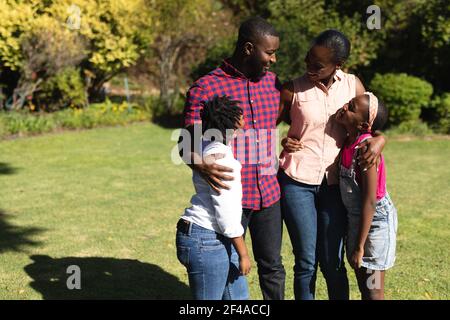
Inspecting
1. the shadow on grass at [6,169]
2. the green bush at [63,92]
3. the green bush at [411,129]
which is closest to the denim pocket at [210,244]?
the shadow on grass at [6,169]

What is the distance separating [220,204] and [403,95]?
34.6 feet

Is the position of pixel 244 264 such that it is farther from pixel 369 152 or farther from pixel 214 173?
pixel 369 152

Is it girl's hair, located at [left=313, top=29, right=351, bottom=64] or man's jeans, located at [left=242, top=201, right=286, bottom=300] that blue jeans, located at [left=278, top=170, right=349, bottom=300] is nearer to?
man's jeans, located at [left=242, top=201, right=286, bottom=300]

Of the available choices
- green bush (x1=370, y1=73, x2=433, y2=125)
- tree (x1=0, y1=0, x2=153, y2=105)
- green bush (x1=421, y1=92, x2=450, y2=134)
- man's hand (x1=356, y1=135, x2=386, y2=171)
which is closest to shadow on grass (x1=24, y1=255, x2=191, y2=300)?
man's hand (x1=356, y1=135, x2=386, y2=171)

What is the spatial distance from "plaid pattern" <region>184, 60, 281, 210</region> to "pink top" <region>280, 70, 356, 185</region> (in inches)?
6.0

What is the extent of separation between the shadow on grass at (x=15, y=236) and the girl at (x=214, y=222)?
10.4ft

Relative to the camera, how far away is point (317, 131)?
3.33m

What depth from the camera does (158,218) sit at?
6.48 meters

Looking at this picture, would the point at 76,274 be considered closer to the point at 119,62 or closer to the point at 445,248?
the point at 445,248

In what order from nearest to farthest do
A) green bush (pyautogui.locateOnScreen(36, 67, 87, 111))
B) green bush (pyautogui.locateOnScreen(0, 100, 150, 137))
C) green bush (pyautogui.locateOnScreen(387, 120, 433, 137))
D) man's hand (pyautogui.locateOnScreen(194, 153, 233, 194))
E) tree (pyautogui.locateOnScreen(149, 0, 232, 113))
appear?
man's hand (pyautogui.locateOnScreen(194, 153, 233, 194)) → green bush (pyautogui.locateOnScreen(0, 100, 150, 137)) → green bush (pyautogui.locateOnScreen(387, 120, 433, 137)) → green bush (pyautogui.locateOnScreen(36, 67, 87, 111)) → tree (pyautogui.locateOnScreen(149, 0, 232, 113))

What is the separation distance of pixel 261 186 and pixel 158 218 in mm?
3403

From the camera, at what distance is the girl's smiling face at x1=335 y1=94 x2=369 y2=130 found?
3135 millimetres

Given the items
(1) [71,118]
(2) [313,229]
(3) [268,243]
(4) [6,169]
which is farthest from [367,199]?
(1) [71,118]
